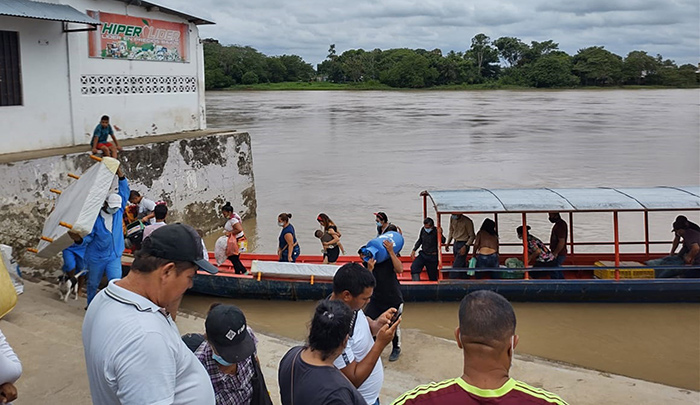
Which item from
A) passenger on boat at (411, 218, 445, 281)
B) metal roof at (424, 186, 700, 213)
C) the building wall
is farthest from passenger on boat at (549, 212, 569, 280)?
the building wall

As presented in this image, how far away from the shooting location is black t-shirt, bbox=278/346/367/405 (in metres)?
2.60

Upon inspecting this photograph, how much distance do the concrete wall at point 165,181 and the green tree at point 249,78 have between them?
6730 cm

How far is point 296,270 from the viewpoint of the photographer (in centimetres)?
907

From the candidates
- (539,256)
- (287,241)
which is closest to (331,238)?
(287,241)

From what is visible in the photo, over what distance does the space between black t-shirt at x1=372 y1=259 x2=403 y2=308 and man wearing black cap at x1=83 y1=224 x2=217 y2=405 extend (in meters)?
3.53

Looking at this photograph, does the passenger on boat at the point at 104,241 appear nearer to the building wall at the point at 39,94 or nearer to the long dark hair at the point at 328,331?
the long dark hair at the point at 328,331

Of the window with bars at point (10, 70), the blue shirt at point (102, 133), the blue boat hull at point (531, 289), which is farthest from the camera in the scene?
the blue shirt at point (102, 133)

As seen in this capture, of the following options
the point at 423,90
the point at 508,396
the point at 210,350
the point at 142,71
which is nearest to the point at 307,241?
the point at 142,71

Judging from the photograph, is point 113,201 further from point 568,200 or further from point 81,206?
point 568,200

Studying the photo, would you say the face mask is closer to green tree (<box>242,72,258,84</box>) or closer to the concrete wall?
the concrete wall

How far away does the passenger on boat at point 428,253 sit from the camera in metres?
9.18

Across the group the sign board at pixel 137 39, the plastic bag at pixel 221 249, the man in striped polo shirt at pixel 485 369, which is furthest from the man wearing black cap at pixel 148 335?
the sign board at pixel 137 39

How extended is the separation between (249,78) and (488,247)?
74.6m

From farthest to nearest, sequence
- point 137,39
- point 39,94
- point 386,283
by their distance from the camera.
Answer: point 137,39 < point 39,94 < point 386,283
